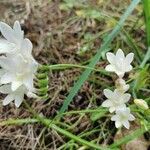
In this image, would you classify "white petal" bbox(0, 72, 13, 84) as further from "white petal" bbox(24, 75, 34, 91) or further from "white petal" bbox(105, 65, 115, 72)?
"white petal" bbox(105, 65, 115, 72)

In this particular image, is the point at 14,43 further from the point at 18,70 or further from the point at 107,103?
the point at 107,103

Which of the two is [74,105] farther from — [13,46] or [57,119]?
[13,46]

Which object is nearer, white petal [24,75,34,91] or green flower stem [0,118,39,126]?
white petal [24,75,34,91]

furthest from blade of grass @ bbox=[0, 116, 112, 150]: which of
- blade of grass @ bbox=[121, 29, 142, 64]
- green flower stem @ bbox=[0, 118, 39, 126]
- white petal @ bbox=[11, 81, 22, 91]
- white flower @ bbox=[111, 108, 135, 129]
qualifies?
blade of grass @ bbox=[121, 29, 142, 64]

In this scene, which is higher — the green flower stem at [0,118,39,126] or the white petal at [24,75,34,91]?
the white petal at [24,75,34,91]

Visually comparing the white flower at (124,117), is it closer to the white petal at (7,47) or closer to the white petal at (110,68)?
the white petal at (110,68)

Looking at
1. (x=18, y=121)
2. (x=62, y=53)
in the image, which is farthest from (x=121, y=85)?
(x=62, y=53)

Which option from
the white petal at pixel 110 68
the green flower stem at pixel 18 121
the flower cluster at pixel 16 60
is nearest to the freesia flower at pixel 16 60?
the flower cluster at pixel 16 60
